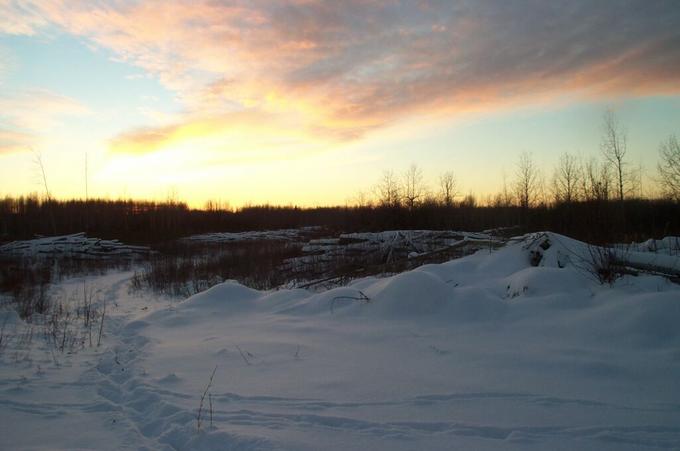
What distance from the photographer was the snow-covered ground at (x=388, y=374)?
2.71m

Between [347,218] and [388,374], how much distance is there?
90.7ft

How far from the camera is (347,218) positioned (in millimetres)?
31281

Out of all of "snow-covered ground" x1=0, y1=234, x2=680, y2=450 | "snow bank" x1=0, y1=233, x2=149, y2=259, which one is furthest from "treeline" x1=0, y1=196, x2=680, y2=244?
"snow-covered ground" x1=0, y1=234, x2=680, y2=450

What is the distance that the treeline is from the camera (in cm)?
2014

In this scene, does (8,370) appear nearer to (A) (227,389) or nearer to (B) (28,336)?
(B) (28,336)

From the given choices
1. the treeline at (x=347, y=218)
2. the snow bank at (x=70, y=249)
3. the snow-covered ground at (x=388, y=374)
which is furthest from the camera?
the snow bank at (x=70, y=249)

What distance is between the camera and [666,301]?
13.8 ft

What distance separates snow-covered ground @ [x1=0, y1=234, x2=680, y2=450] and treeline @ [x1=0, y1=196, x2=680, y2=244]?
6422 mm

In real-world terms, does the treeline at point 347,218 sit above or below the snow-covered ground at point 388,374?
above

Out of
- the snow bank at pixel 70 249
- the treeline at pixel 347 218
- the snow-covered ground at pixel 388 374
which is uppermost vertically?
the treeline at pixel 347 218

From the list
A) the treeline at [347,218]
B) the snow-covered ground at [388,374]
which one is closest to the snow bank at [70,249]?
the treeline at [347,218]

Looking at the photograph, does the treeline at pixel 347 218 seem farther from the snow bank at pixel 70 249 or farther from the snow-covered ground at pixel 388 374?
the snow-covered ground at pixel 388 374

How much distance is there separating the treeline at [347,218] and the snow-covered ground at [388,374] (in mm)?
6422

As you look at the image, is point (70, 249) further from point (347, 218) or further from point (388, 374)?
point (388, 374)
